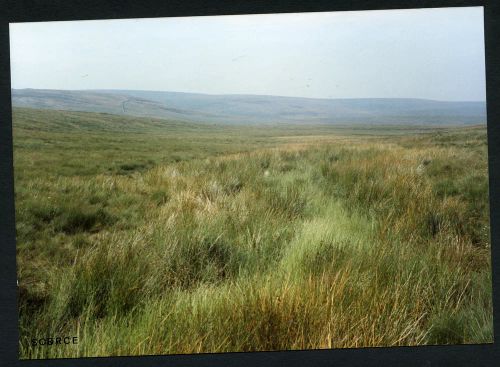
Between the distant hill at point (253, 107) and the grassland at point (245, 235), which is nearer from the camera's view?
the grassland at point (245, 235)

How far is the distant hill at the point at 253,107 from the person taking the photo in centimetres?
352

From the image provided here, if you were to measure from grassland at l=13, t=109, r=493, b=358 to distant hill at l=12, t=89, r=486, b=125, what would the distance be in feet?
0.24

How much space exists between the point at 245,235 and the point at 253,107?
809 millimetres

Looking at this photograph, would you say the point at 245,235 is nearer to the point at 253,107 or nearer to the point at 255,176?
the point at 255,176

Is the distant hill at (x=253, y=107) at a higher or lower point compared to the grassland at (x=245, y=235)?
higher

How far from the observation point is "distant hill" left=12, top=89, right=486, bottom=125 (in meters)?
3.52

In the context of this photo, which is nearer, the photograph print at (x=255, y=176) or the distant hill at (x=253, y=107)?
the photograph print at (x=255, y=176)

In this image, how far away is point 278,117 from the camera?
3504 millimetres

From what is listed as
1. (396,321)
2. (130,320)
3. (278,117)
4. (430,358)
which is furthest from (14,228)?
(430,358)

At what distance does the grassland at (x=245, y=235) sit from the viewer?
10.8ft

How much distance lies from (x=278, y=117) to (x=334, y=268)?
99 cm

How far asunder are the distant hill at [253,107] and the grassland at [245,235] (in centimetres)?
7

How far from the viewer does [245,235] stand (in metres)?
3.54

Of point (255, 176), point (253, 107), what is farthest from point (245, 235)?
point (253, 107)
